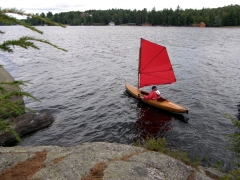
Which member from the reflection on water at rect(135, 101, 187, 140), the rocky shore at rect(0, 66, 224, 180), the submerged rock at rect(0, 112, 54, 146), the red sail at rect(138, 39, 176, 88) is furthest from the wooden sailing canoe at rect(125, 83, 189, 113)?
the submerged rock at rect(0, 112, 54, 146)

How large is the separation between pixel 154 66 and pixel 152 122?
6891mm

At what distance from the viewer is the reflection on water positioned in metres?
16.4

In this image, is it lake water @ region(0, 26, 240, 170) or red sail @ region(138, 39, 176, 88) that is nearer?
lake water @ region(0, 26, 240, 170)

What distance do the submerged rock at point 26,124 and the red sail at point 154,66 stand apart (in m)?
10.4

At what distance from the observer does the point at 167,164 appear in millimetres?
9266

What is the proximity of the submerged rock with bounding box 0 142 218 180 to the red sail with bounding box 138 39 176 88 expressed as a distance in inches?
520

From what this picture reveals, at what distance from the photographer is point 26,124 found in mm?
16109

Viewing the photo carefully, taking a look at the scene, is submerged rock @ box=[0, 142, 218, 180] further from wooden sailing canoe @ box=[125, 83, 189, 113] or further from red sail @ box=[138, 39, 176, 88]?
red sail @ box=[138, 39, 176, 88]

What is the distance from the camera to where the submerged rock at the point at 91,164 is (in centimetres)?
798

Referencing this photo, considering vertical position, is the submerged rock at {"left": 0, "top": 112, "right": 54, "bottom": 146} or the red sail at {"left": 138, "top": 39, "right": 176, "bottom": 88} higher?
the red sail at {"left": 138, "top": 39, "right": 176, "bottom": 88}

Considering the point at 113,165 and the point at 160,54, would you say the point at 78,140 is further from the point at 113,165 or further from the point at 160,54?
the point at 160,54

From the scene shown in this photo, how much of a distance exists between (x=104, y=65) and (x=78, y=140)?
2492 cm

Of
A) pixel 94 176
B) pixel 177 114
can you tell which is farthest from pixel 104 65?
pixel 94 176

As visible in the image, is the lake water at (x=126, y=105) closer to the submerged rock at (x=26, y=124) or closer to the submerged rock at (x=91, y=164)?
the submerged rock at (x=26, y=124)
